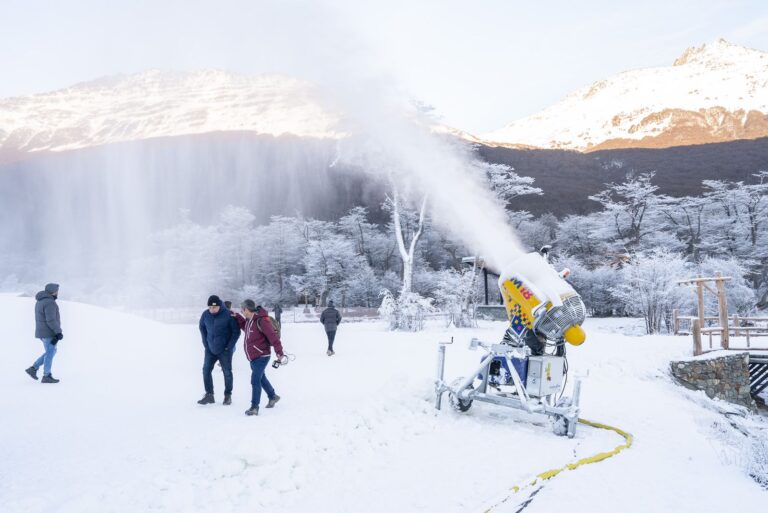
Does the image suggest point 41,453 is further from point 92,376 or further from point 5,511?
point 92,376

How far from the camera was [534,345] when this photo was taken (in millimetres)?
7312

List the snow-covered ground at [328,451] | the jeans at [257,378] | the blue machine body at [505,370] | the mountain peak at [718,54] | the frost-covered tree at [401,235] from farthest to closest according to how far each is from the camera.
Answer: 1. the mountain peak at [718,54]
2. the frost-covered tree at [401,235]
3. the blue machine body at [505,370]
4. the jeans at [257,378]
5. the snow-covered ground at [328,451]

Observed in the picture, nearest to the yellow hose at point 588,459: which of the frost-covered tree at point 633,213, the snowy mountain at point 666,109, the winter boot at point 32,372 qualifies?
the winter boot at point 32,372

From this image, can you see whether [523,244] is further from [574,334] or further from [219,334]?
[219,334]

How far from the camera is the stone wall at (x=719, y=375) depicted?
15.8 m

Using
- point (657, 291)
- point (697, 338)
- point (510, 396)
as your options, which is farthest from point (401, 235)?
point (510, 396)

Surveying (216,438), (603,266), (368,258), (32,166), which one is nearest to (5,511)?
(216,438)

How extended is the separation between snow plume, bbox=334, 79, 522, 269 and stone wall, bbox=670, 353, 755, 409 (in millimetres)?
7684

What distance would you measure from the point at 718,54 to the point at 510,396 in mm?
139141

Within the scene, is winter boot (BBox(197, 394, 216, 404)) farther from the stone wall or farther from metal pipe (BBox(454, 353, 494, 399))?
the stone wall

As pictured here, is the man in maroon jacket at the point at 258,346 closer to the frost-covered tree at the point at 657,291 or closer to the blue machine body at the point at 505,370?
the blue machine body at the point at 505,370

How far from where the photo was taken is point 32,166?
9194cm

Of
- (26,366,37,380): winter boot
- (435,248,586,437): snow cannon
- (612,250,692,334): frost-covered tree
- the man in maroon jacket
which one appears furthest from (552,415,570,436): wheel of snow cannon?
(612,250,692,334): frost-covered tree

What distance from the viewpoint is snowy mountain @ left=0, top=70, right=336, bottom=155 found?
6950cm
